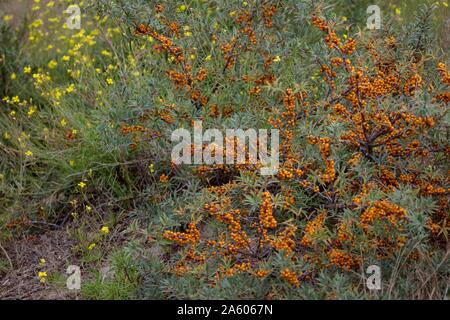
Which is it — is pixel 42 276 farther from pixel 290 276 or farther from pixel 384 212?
pixel 384 212

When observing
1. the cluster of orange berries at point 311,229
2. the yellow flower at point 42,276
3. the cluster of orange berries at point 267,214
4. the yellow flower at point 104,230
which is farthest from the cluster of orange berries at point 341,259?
the yellow flower at point 42,276

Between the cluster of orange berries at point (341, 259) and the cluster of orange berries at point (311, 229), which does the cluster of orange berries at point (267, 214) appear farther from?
the cluster of orange berries at point (341, 259)

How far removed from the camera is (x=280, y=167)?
3512 mm

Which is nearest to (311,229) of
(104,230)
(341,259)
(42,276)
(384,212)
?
(341,259)

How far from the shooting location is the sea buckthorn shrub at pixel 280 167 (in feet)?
10.7

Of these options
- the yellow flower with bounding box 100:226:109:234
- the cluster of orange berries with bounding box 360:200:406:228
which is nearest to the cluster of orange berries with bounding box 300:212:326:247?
the cluster of orange berries with bounding box 360:200:406:228

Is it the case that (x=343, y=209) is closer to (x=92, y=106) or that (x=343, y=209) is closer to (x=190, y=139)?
(x=190, y=139)

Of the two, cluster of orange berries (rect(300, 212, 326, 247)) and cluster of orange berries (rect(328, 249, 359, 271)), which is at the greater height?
cluster of orange berries (rect(300, 212, 326, 247))

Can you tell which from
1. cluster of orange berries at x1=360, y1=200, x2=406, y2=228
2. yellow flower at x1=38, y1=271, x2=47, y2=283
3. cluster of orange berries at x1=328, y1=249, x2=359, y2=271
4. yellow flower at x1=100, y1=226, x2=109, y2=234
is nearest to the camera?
cluster of orange berries at x1=360, y1=200, x2=406, y2=228

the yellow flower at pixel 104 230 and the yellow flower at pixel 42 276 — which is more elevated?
the yellow flower at pixel 104 230

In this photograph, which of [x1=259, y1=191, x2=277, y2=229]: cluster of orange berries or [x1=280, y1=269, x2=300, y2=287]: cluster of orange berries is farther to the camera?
[x1=259, y1=191, x2=277, y2=229]: cluster of orange berries

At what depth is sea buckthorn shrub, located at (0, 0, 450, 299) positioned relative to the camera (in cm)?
325

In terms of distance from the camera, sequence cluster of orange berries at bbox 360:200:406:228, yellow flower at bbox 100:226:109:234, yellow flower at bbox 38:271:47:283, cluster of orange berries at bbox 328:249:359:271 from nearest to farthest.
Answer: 1. cluster of orange berries at bbox 360:200:406:228
2. cluster of orange berries at bbox 328:249:359:271
3. yellow flower at bbox 38:271:47:283
4. yellow flower at bbox 100:226:109:234

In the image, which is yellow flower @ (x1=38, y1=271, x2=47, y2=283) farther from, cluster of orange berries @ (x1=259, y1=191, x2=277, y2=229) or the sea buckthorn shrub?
cluster of orange berries @ (x1=259, y1=191, x2=277, y2=229)
